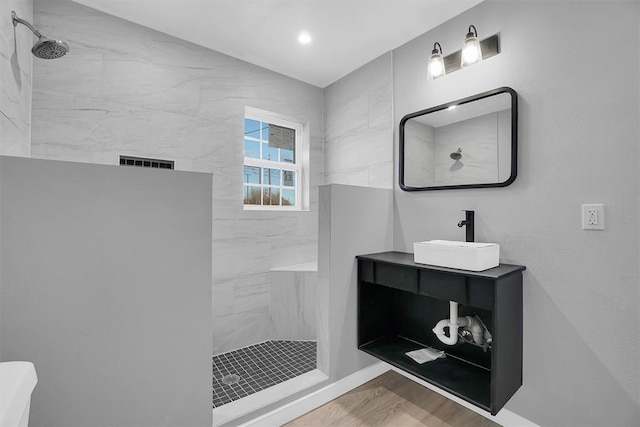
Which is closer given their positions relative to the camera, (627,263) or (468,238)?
(627,263)

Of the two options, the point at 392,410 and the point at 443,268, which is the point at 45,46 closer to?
the point at 443,268

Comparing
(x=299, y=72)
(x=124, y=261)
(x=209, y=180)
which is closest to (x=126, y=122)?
(x=209, y=180)

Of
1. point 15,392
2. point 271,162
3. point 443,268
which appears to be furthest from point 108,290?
point 271,162

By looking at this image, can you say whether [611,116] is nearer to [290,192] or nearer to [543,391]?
[543,391]

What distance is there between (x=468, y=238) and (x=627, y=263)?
2.44 feet

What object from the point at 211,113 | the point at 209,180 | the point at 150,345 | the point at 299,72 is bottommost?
the point at 150,345

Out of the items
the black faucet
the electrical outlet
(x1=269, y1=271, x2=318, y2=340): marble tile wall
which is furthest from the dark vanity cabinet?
(x1=269, y1=271, x2=318, y2=340): marble tile wall

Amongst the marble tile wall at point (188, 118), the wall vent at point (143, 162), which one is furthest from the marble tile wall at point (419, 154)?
the wall vent at point (143, 162)

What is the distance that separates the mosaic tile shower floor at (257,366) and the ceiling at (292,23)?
2683mm

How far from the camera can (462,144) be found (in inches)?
82.4

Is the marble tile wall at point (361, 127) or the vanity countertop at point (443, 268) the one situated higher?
the marble tile wall at point (361, 127)

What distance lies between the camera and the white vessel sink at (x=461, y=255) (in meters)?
1.65

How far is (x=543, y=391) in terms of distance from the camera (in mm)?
1700

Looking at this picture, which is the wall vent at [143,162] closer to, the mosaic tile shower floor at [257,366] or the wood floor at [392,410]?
the mosaic tile shower floor at [257,366]
